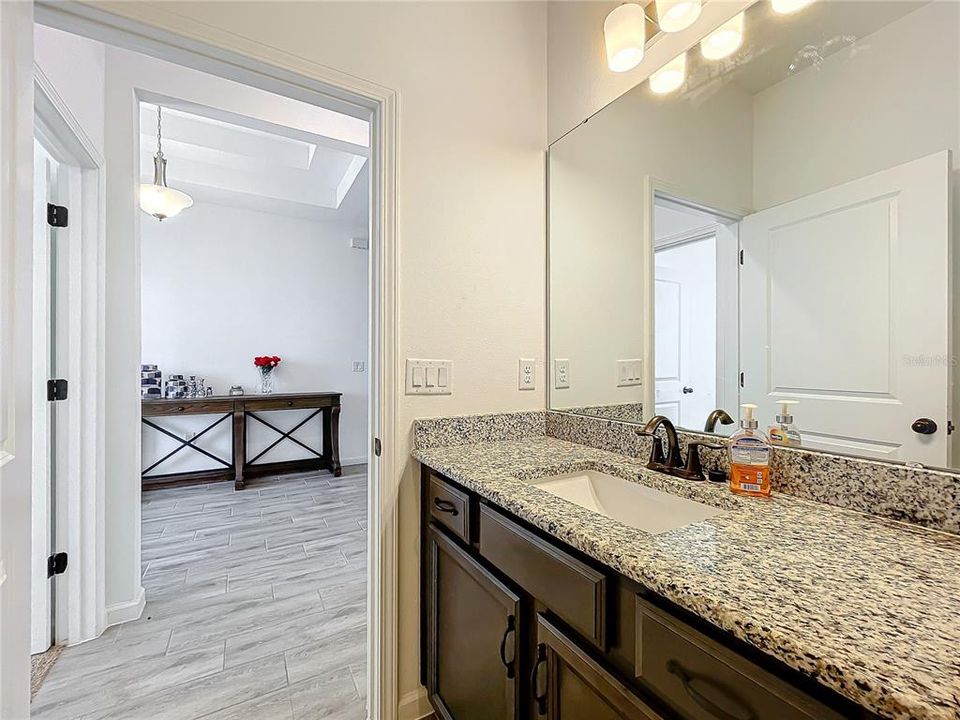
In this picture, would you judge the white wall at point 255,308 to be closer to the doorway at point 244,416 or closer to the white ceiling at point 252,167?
the doorway at point 244,416

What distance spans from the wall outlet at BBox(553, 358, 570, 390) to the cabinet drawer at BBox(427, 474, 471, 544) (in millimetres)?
636

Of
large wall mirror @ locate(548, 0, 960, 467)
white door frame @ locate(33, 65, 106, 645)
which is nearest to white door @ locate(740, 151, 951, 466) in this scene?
large wall mirror @ locate(548, 0, 960, 467)

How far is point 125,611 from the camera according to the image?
6.26ft

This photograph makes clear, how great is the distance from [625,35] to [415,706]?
2213 mm

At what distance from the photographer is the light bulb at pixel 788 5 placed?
100 centimetres

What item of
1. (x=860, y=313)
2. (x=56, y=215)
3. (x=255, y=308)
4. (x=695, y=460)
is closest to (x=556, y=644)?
(x=695, y=460)

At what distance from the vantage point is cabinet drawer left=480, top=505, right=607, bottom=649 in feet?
2.38

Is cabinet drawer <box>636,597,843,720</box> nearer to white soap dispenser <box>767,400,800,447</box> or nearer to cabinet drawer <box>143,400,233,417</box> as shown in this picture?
white soap dispenser <box>767,400,800,447</box>

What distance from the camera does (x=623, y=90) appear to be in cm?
144

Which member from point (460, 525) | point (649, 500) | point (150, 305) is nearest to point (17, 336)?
point (460, 525)

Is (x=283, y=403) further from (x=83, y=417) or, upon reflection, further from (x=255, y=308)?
(x=83, y=417)

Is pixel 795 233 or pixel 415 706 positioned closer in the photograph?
pixel 795 233

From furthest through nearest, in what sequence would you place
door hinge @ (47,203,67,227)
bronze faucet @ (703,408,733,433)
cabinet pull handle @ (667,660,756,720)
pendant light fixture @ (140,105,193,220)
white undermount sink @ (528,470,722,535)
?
pendant light fixture @ (140,105,193,220)
door hinge @ (47,203,67,227)
bronze faucet @ (703,408,733,433)
white undermount sink @ (528,470,722,535)
cabinet pull handle @ (667,660,756,720)

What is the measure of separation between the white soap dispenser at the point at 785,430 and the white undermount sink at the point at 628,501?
238 millimetres
